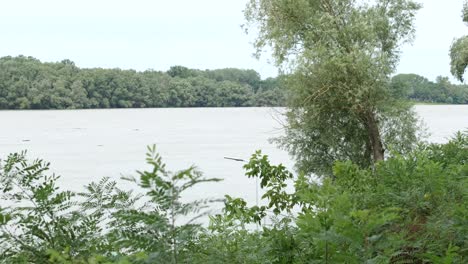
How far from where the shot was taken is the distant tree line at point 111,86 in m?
94.7

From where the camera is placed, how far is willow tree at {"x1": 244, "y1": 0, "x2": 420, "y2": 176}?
76.2ft

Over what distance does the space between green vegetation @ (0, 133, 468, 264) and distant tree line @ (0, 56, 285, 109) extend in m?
84.9

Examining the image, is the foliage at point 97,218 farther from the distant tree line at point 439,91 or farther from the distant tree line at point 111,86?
the distant tree line at point 111,86

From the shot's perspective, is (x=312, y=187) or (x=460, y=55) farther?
(x=460, y=55)

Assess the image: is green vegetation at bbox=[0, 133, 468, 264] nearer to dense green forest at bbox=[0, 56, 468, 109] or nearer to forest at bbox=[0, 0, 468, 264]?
forest at bbox=[0, 0, 468, 264]

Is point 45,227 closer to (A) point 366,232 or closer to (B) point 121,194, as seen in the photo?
(B) point 121,194

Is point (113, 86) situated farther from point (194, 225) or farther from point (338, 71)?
point (194, 225)

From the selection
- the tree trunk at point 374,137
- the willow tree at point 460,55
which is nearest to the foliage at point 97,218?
the tree trunk at point 374,137

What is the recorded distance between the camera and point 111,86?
331ft

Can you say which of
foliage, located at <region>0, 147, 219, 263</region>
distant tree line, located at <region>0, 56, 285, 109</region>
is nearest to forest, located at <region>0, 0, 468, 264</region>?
foliage, located at <region>0, 147, 219, 263</region>

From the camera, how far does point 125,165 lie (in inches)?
1687

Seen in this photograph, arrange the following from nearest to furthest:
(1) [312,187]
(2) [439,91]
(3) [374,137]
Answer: (1) [312,187] → (3) [374,137] → (2) [439,91]

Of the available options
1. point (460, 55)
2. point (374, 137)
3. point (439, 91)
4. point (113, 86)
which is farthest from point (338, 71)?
point (113, 86)

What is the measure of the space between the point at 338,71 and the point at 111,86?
81960mm
